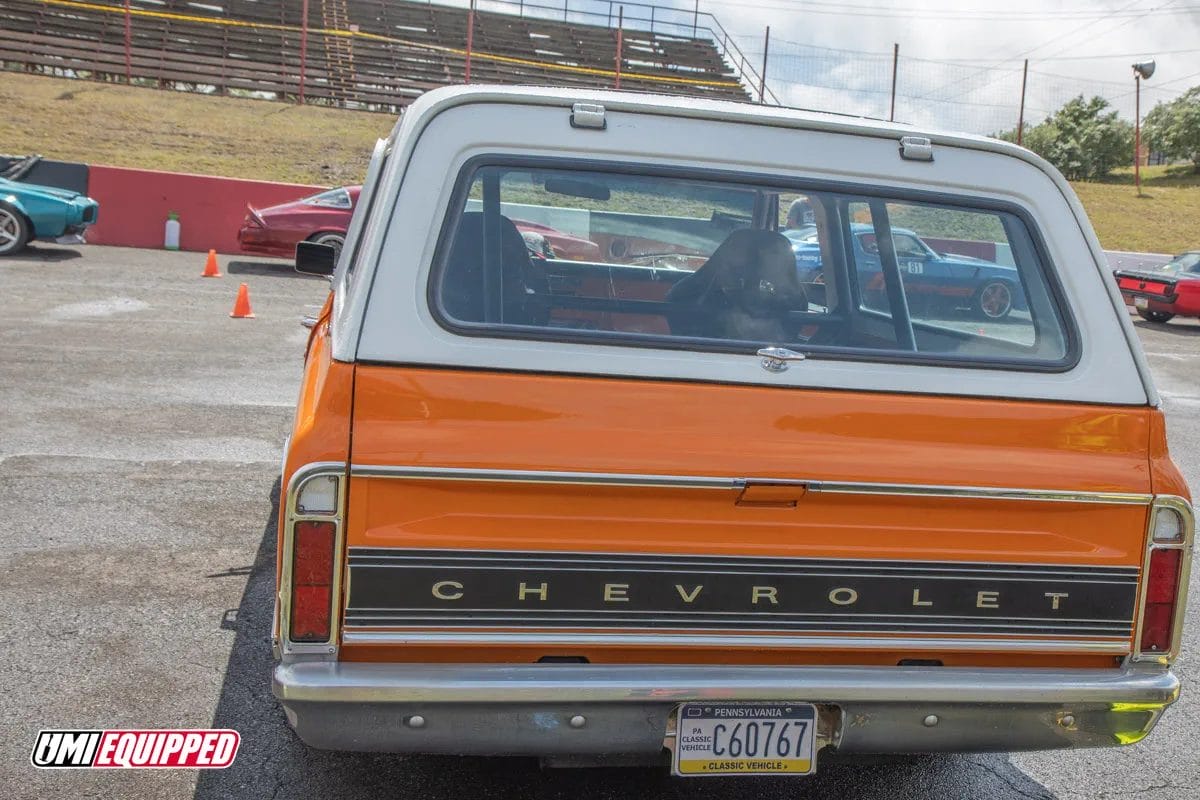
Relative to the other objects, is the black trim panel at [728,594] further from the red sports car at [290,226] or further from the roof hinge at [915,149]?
the red sports car at [290,226]

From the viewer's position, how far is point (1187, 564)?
3.06 m

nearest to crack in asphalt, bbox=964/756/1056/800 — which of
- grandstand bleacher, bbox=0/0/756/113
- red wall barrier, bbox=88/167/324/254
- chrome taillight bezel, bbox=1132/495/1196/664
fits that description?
chrome taillight bezel, bbox=1132/495/1196/664

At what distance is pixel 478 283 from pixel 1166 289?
18785mm

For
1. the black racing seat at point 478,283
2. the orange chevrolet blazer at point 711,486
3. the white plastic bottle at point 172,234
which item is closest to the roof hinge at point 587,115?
the orange chevrolet blazer at point 711,486

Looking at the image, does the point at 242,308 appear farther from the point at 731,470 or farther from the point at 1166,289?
the point at 1166,289

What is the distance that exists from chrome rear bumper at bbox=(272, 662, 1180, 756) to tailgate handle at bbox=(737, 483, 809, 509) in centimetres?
40

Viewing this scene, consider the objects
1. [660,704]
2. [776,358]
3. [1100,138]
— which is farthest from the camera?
[1100,138]

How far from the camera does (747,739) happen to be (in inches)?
113

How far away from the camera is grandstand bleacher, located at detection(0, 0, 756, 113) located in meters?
32.3

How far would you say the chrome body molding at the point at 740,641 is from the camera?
8.94ft

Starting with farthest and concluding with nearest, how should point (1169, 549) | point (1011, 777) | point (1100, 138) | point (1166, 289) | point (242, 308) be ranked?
point (1100, 138) < point (1166, 289) < point (242, 308) < point (1011, 777) < point (1169, 549)

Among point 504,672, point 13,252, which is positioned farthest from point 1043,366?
point 13,252

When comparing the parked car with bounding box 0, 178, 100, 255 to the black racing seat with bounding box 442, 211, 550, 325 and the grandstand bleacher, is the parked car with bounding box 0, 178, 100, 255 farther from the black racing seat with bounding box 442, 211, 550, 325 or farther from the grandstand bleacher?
the grandstand bleacher

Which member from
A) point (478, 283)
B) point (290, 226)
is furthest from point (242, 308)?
point (478, 283)
